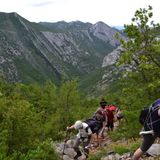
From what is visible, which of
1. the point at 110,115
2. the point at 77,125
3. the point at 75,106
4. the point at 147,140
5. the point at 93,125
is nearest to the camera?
the point at 147,140

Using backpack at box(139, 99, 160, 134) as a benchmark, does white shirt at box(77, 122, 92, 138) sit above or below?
below

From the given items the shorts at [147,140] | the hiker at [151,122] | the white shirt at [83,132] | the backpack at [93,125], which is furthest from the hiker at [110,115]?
the hiker at [151,122]

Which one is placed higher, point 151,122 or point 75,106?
point 151,122

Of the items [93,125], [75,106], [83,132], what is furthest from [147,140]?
[75,106]

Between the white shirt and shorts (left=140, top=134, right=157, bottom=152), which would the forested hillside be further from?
shorts (left=140, top=134, right=157, bottom=152)

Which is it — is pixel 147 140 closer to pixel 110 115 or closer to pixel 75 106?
pixel 110 115

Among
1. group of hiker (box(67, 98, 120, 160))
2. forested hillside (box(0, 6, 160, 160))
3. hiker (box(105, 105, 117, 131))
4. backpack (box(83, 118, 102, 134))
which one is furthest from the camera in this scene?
hiker (box(105, 105, 117, 131))

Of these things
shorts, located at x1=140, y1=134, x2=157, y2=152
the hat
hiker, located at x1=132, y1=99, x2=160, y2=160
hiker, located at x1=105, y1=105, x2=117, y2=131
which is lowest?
hiker, located at x1=105, y1=105, x2=117, y2=131

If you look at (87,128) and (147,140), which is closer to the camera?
(147,140)

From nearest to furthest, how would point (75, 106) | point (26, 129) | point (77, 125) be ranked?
point (77, 125), point (26, 129), point (75, 106)

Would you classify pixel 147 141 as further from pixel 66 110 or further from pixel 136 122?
pixel 66 110

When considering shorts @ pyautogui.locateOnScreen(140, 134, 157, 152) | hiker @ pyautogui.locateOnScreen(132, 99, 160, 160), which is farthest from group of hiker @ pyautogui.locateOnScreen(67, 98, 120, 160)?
hiker @ pyautogui.locateOnScreen(132, 99, 160, 160)

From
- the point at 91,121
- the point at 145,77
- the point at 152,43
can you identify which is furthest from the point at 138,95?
the point at 91,121

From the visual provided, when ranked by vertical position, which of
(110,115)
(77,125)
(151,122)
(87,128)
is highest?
(151,122)
